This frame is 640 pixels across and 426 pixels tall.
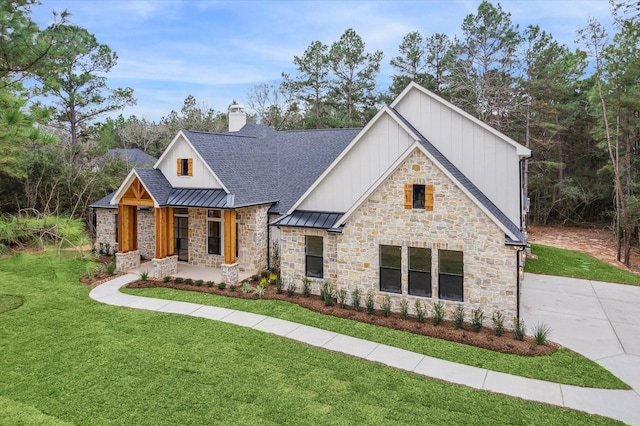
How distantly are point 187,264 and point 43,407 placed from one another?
11171 mm

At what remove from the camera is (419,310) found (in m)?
11.6

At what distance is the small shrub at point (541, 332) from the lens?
9914 millimetres

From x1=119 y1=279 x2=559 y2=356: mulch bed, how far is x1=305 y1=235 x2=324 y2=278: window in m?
0.86

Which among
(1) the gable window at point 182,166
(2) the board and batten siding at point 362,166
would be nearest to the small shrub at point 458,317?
(2) the board and batten siding at point 362,166

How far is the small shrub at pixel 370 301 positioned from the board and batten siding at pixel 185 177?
25.4 ft

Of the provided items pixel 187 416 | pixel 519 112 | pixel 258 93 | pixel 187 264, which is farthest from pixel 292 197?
pixel 258 93

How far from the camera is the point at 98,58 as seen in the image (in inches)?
1060

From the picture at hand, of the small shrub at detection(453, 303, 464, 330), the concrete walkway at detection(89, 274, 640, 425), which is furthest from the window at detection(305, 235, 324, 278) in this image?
the small shrub at detection(453, 303, 464, 330)

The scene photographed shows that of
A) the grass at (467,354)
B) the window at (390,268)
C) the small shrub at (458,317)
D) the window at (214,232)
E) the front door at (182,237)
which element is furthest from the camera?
the front door at (182,237)

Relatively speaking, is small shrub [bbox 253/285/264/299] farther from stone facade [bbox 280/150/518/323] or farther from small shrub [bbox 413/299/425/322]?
small shrub [bbox 413/299/425/322]

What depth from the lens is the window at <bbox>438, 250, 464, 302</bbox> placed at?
37.4 ft

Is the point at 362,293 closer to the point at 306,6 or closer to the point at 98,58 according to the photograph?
the point at 306,6

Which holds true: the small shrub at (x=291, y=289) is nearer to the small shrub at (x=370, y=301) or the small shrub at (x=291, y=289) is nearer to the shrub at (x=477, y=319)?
the small shrub at (x=370, y=301)

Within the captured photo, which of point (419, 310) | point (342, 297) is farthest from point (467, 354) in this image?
point (342, 297)
